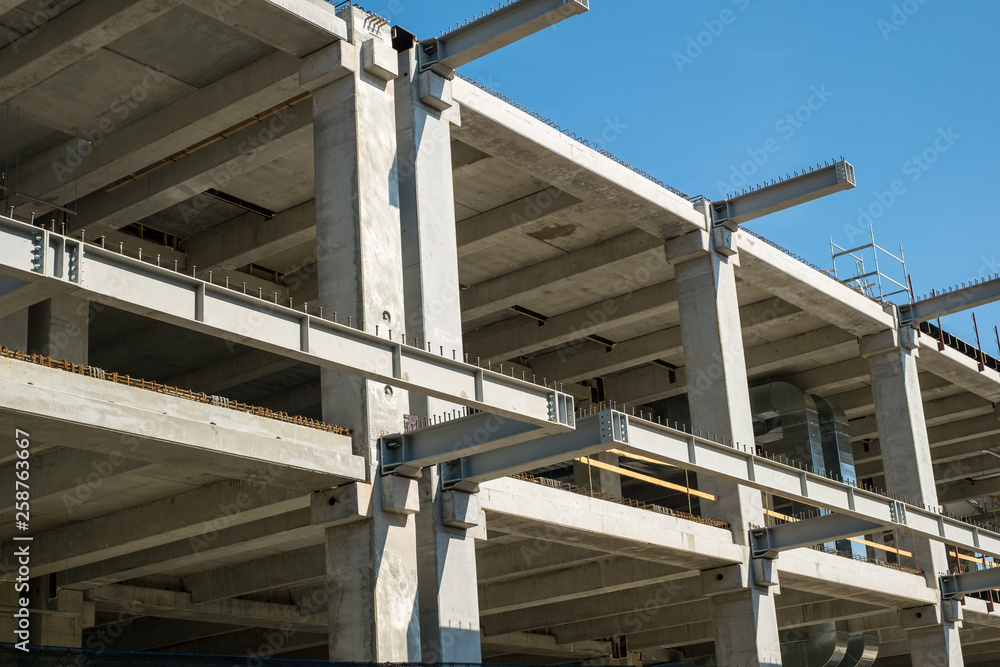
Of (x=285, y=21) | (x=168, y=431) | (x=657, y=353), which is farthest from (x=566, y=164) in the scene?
(x=657, y=353)

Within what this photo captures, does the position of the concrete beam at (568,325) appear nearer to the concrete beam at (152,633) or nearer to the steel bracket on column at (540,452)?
the concrete beam at (152,633)

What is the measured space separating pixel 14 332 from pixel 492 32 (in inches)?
471

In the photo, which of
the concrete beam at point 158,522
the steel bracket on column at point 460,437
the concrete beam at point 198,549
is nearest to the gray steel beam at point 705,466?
the steel bracket on column at point 460,437

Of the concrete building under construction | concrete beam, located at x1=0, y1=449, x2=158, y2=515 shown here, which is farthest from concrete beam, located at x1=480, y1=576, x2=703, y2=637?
concrete beam, located at x1=0, y1=449, x2=158, y2=515

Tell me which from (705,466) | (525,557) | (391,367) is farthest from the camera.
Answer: (525,557)

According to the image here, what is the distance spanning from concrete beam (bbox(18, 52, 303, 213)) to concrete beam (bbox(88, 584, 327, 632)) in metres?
9.20

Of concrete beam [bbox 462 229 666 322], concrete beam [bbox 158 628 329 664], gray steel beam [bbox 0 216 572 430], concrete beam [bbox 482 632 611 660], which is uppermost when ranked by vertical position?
concrete beam [bbox 462 229 666 322]

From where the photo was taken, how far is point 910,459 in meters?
38.4

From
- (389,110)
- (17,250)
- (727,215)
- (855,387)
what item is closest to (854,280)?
(855,387)

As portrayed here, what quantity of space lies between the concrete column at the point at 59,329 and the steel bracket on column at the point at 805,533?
53.4 ft

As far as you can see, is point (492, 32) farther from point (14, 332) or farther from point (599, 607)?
point (599, 607)

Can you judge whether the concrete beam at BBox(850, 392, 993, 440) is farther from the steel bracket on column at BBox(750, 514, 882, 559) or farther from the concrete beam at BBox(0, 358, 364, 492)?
the concrete beam at BBox(0, 358, 364, 492)

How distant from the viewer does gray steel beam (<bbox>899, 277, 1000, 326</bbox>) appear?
1453 inches

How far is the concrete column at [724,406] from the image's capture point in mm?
29250
